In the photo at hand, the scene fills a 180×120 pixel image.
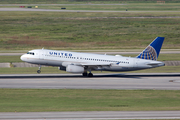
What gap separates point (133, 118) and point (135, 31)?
91847 millimetres

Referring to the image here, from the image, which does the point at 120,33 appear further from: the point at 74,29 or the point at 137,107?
the point at 137,107

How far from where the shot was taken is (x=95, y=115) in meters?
27.6

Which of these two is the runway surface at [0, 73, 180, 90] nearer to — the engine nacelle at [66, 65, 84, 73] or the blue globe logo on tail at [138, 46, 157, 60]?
the engine nacelle at [66, 65, 84, 73]

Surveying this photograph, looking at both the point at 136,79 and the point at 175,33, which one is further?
the point at 175,33

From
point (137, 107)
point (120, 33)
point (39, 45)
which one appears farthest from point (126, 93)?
point (120, 33)

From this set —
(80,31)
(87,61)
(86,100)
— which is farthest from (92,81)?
(80,31)

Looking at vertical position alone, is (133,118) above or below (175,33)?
below

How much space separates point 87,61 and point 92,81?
515 centimetres

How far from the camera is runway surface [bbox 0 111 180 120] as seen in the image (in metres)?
26.8

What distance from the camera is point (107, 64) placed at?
168 feet

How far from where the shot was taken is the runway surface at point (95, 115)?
26770mm

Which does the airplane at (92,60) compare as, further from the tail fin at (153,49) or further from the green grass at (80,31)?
the green grass at (80,31)

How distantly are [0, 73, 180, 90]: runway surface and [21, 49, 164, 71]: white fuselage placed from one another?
Answer: 1.99m

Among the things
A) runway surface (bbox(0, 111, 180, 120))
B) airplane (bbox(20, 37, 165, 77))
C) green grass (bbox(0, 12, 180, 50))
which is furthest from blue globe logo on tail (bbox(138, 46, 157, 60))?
green grass (bbox(0, 12, 180, 50))
